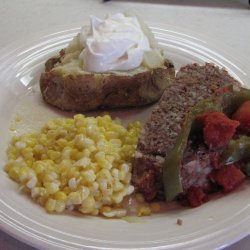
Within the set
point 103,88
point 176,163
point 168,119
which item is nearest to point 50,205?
point 176,163

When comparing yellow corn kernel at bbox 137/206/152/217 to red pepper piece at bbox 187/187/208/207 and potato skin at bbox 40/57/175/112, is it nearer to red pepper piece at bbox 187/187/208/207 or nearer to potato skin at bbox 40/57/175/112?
red pepper piece at bbox 187/187/208/207

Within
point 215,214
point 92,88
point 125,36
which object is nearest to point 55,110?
point 92,88

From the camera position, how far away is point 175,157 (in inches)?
72.6

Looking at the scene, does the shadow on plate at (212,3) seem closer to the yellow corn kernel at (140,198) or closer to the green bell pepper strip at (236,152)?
the green bell pepper strip at (236,152)

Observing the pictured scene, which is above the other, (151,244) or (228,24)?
(151,244)

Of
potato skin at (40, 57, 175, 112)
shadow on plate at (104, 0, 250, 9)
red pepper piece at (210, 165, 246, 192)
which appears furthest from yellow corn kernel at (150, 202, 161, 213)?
shadow on plate at (104, 0, 250, 9)

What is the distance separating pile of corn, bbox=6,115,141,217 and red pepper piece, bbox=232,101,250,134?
0.47m

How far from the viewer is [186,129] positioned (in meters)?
1.90

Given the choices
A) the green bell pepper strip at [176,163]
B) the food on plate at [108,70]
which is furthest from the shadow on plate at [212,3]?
the green bell pepper strip at [176,163]

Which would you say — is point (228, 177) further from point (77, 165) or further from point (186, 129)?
point (77, 165)

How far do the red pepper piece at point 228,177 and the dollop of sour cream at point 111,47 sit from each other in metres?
0.76

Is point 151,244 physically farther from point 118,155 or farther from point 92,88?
point 92,88

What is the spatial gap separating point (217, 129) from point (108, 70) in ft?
2.42

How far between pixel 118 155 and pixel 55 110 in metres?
0.60
